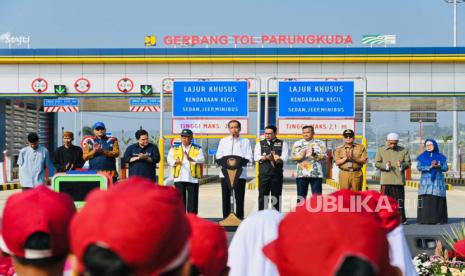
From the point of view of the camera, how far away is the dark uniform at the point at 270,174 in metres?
11.2

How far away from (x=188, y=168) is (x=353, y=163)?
286cm

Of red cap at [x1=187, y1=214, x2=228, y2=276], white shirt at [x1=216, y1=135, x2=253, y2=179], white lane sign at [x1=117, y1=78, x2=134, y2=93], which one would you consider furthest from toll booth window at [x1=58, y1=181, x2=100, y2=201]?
white lane sign at [x1=117, y1=78, x2=134, y2=93]

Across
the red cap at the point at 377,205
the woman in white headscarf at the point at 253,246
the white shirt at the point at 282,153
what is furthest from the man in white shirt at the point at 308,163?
the woman in white headscarf at the point at 253,246

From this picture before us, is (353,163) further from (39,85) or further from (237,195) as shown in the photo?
(39,85)

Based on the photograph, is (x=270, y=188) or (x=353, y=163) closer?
(x=270, y=188)

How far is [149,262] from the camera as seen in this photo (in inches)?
53.9

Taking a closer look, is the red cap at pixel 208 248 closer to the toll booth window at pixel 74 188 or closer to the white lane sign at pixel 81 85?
the toll booth window at pixel 74 188

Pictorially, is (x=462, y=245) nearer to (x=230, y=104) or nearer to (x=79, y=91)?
(x=230, y=104)

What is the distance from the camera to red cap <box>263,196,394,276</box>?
1.43m

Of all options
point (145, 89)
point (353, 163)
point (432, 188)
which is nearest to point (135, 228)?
point (353, 163)

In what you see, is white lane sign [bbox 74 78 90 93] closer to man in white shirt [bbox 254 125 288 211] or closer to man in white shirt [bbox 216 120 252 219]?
man in white shirt [bbox 216 120 252 219]

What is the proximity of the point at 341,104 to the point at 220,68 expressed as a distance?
61.2 ft

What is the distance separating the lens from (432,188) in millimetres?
12031

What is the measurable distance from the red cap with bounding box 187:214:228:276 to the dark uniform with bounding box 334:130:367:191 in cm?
966
